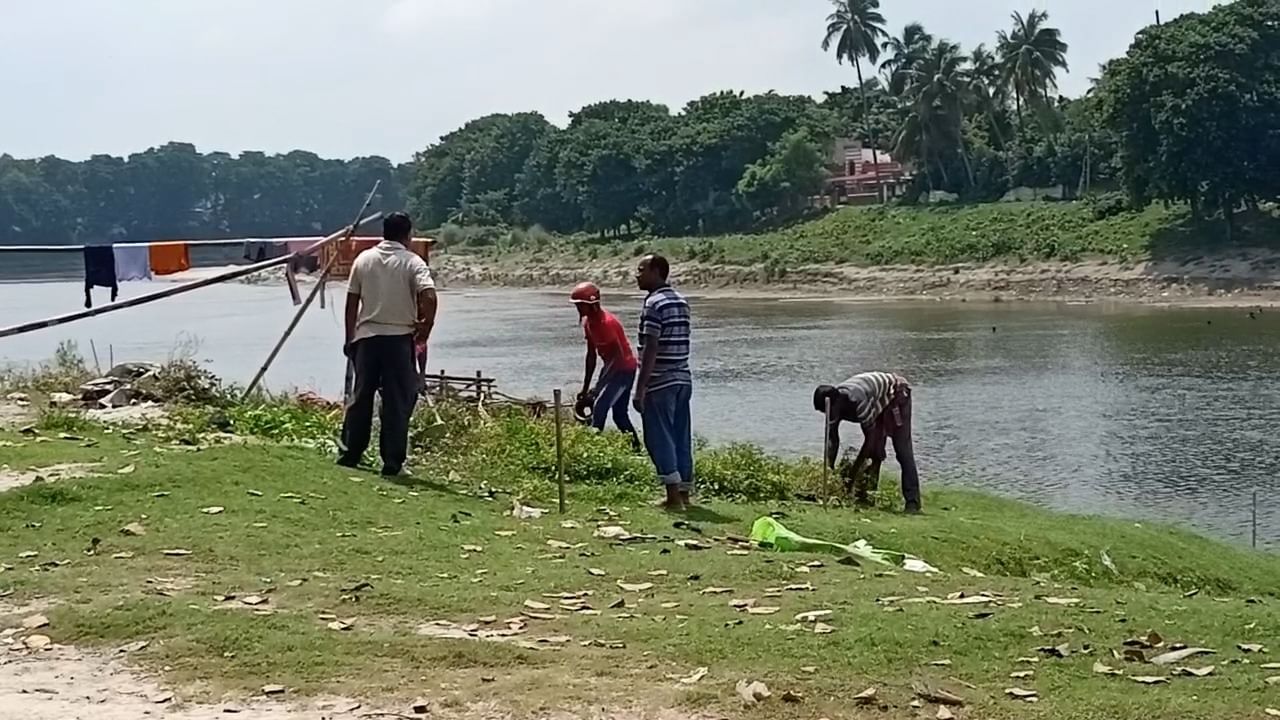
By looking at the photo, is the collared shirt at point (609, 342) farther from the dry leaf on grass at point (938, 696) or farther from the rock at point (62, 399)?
the dry leaf on grass at point (938, 696)

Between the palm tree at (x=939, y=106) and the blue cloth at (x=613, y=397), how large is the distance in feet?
221

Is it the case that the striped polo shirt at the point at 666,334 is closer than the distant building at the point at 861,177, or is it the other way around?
the striped polo shirt at the point at 666,334

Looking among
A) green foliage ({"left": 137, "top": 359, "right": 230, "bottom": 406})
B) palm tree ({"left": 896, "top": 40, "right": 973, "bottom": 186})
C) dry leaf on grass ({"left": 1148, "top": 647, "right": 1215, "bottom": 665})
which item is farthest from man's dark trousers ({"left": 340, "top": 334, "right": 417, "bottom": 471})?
palm tree ({"left": 896, "top": 40, "right": 973, "bottom": 186})

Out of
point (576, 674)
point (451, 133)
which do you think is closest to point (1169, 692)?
point (576, 674)

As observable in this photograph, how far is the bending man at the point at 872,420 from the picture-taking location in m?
12.9

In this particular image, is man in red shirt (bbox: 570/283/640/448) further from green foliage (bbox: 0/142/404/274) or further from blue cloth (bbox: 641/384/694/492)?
green foliage (bbox: 0/142/404/274)

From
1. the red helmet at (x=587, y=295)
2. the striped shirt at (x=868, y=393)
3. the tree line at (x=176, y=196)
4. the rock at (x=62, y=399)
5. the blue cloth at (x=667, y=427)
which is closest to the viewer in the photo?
the blue cloth at (x=667, y=427)

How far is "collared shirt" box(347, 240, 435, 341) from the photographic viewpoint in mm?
10969

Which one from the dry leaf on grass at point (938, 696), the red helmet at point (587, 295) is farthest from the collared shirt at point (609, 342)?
the dry leaf on grass at point (938, 696)

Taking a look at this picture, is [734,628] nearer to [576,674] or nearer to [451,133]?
[576,674]

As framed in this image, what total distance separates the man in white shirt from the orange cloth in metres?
7.39

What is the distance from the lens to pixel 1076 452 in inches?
920

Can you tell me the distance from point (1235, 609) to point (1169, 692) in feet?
6.39

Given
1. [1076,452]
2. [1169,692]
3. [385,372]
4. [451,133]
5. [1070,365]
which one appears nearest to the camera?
[1169,692]
